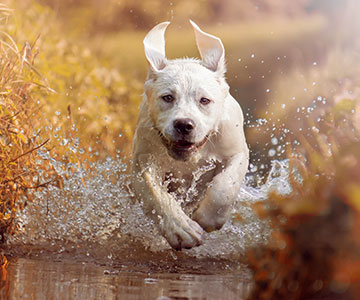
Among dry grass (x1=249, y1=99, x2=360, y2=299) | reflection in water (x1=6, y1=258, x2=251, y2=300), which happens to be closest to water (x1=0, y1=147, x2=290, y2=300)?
reflection in water (x1=6, y1=258, x2=251, y2=300)

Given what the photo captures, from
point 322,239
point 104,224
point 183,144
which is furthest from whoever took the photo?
point 104,224

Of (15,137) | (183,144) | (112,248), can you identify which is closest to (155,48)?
(183,144)

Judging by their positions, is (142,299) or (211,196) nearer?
(142,299)

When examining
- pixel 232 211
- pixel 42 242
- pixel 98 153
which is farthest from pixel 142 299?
pixel 98 153

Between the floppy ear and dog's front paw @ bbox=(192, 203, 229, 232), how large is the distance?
105 cm

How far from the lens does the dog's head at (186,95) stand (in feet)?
11.8

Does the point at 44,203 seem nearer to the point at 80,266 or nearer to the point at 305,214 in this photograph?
the point at 80,266

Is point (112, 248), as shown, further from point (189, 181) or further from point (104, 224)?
point (189, 181)

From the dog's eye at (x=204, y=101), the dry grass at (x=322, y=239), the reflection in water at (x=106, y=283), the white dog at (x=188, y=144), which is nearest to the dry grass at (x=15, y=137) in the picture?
the reflection in water at (x=106, y=283)

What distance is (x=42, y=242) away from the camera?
4227 millimetres

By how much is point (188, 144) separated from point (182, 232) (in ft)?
1.86

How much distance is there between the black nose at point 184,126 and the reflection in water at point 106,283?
828 mm

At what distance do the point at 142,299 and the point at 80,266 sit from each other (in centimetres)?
106

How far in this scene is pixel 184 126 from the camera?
354cm
